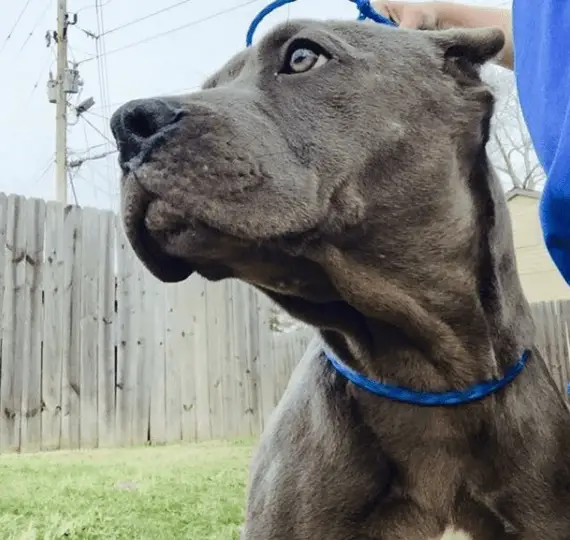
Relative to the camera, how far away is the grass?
239 centimetres

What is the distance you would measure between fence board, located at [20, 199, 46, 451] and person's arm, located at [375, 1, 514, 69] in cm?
271

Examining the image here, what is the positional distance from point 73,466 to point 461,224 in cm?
244

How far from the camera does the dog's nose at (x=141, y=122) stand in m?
1.36

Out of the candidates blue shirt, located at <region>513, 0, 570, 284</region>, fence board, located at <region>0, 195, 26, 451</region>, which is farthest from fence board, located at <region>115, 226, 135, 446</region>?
blue shirt, located at <region>513, 0, 570, 284</region>

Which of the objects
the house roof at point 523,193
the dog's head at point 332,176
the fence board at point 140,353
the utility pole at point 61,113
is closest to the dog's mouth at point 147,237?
the dog's head at point 332,176

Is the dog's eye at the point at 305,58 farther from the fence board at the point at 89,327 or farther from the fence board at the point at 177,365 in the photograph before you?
the fence board at the point at 177,365

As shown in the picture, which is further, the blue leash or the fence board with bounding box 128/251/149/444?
the fence board with bounding box 128/251/149/444

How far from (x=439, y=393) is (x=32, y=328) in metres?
3.12

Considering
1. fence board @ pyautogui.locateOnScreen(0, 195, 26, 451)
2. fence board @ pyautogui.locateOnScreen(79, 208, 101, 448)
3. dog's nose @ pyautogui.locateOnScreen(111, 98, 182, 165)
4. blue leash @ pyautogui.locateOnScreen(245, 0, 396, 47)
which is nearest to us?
dog's nose @ pyautogui.locateOnScreen(111, 98, 182, 165)

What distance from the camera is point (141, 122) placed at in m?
1.37

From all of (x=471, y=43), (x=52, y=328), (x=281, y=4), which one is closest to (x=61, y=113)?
(x=52, y=328)

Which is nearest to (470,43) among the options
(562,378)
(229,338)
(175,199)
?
(175,199)

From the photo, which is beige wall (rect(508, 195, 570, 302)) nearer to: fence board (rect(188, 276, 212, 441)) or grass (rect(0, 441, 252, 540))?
fence board (rect(188, 276, 212, 441))

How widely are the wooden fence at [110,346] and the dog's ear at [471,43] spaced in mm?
3090
